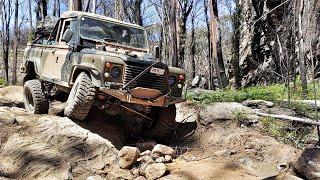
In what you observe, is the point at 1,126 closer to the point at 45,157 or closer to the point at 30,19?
the point at 45,157

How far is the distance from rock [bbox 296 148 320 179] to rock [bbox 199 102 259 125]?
1.99 m

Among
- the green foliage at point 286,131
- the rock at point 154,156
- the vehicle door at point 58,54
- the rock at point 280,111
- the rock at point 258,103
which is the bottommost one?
the rock at point 154,156

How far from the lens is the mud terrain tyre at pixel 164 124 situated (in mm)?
7411

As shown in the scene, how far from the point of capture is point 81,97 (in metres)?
6.39

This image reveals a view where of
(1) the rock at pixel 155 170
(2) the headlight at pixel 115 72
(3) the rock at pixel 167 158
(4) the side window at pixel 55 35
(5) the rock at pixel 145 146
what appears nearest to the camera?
(1) the rock at pixel 155 170

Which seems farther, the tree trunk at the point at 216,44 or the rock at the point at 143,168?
the tree trunk at the point at 216,44

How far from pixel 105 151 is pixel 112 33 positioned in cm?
268

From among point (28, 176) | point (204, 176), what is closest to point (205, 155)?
point (204, 176)

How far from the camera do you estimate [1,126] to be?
696cm

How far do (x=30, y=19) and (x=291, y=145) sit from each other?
3086cm

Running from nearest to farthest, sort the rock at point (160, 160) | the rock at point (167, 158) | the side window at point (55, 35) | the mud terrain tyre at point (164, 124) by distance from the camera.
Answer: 1. the rock at point (160, 160)
2. the rock at point (167, 158)
3. the mud terrain tyre at point (164, 124)
4. the side window at point (55, 35)

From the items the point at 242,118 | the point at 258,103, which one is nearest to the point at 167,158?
the point at 242,118

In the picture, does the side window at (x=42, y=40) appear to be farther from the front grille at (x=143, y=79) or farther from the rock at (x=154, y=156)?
the rock at (x=154, y=156)

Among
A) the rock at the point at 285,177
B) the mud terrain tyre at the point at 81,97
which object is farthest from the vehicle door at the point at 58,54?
the rock at the point at 285,177
